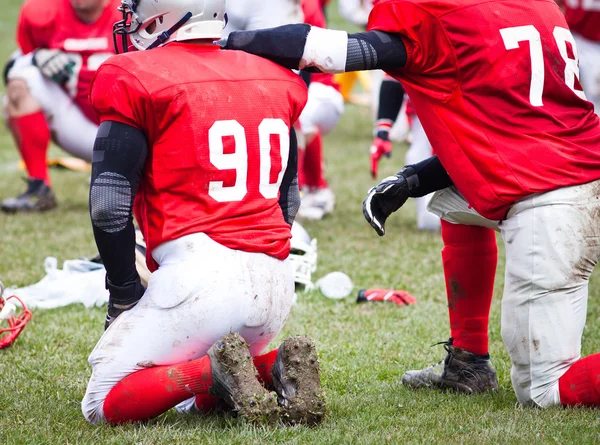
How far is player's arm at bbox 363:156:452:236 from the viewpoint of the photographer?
3.19 m

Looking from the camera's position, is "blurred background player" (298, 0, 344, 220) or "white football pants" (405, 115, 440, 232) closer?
"white football pants" (405, 115, 440, 232)

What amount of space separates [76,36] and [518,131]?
4784mm

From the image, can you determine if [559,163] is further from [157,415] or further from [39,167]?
[39,167]

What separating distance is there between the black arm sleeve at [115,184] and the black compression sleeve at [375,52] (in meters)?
0.72

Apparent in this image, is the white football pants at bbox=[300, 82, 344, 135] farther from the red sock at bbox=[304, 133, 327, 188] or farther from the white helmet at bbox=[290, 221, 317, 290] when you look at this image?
the white helmet at bbox=[290, 221, 317, 290]

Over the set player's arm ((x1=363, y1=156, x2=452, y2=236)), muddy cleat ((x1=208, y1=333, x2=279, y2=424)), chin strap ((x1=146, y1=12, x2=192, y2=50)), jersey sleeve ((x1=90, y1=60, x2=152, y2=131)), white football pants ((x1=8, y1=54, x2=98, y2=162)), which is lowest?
white football pants ((x1=8, y1=54, x2=98, y2=162))

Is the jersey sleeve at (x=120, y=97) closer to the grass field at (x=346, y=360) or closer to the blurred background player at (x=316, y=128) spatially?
the grass field at (x=346, y=360)

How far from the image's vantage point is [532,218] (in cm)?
287

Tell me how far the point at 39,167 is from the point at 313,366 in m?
4.91

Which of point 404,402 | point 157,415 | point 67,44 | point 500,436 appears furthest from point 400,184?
point 67,44

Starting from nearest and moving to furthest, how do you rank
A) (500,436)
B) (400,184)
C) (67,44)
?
1. (500,436)
2. (400,184)
3. (67,44)

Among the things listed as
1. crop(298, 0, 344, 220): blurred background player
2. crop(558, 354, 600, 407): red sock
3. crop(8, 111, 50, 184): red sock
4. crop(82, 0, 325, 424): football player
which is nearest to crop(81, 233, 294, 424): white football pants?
crop(82, 0, 325, 424): football player

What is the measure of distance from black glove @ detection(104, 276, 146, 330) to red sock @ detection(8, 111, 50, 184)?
14.9 feet

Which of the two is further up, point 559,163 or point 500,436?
point 559,163
